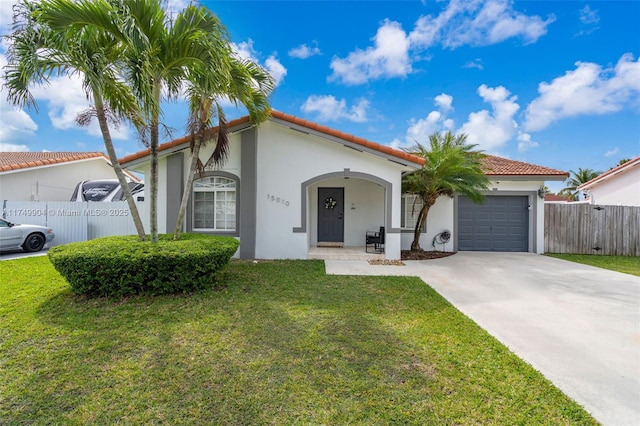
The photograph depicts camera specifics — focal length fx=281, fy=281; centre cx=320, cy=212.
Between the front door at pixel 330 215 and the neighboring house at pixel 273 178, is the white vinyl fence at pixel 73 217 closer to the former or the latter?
the neighboring house at pixel 273 178

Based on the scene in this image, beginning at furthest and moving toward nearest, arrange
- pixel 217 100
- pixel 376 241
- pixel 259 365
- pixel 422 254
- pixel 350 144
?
1. pixel 422 254
2. pixel 376 241
3. pixel 350 144
4. pixel 217 100
5. pixel 259 365

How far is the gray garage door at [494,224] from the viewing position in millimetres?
12398

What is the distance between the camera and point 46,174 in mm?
16922

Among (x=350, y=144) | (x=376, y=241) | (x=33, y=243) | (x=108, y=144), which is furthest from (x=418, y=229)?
(x=33, y=243)

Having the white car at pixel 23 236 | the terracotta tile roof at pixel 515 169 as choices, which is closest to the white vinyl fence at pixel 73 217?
the white car at pixel 23 236

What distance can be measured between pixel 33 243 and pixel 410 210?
1568 centimetres

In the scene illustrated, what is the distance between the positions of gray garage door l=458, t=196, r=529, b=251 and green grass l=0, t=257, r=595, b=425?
7906mm

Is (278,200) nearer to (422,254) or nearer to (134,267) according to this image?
(134,267)

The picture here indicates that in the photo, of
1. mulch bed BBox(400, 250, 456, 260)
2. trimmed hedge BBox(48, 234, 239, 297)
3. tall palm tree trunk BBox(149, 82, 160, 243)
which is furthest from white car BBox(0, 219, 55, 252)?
mulch bed BBox(400, 250, 456, 260)

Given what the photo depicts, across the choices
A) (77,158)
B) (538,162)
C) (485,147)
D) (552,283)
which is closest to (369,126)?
(485,147)

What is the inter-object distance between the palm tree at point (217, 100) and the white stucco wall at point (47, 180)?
51.0 feet

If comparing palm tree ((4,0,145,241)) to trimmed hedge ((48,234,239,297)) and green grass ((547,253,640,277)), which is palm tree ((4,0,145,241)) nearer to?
trimmed hedge ((48,234,239,297))

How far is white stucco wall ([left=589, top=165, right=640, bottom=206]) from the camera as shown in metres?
15.6

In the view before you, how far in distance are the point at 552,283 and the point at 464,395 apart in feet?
20.9
